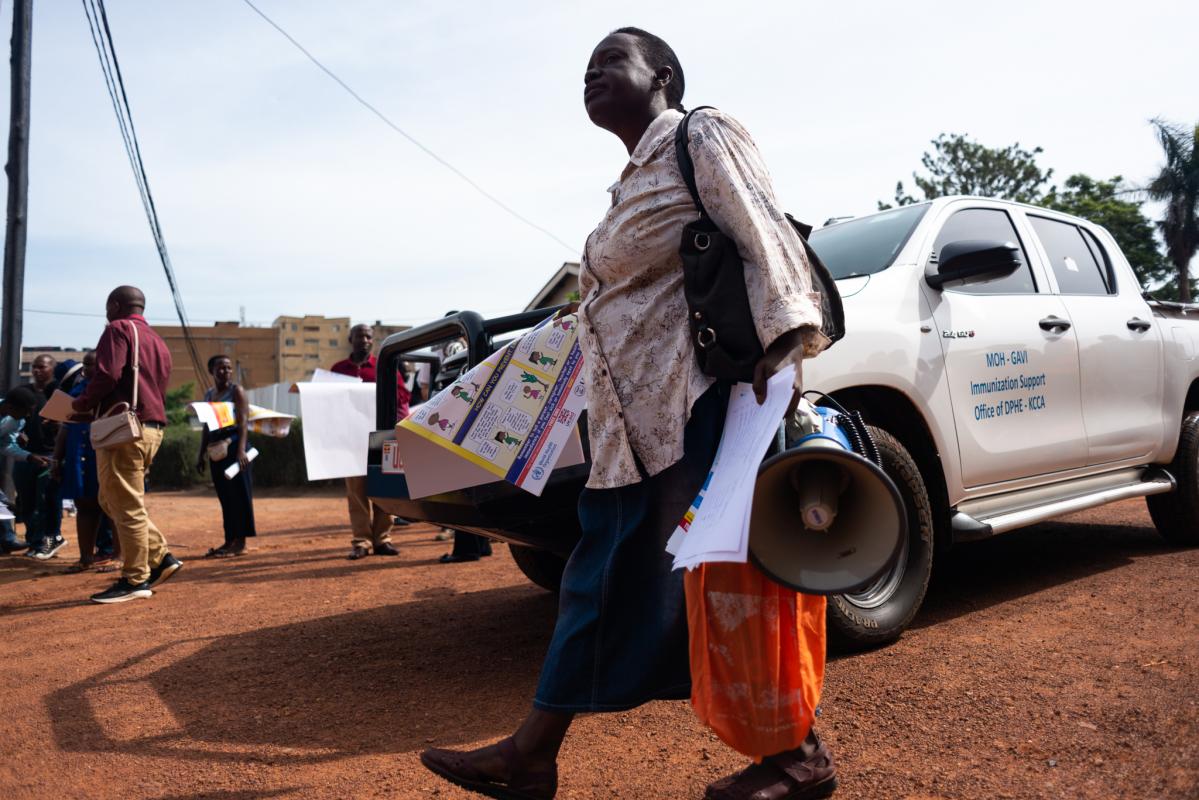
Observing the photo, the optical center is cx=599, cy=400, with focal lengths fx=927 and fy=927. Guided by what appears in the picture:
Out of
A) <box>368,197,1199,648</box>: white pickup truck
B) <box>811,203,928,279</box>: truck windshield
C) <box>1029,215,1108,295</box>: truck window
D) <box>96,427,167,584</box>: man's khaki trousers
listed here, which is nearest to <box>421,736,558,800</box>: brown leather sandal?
<box>368,197,1199,648</box>: white pickup truck

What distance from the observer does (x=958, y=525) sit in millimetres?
3799

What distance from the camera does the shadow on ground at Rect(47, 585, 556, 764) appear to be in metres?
3.09

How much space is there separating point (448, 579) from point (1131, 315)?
437 centimetres

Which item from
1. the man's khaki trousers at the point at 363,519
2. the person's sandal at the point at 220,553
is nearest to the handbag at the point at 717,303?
the man's khaki trousers at the point at 363,519

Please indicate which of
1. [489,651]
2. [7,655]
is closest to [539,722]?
[489,651]

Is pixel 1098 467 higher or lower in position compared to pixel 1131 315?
lower

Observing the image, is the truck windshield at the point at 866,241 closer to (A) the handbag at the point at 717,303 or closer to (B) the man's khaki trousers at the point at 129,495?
(A) the handbag at the point at 717,303

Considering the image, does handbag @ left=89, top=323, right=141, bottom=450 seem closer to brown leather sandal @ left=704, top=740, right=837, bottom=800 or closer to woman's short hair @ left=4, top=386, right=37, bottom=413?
woman's short hair @ left=4, top=386, right=37, bottom=413

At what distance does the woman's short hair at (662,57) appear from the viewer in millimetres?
2494

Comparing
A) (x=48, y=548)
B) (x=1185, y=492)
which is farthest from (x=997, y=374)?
(x=48, y=548)

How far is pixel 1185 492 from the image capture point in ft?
17.5

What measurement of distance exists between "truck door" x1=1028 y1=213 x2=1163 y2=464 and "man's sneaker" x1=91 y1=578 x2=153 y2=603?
556 centimetres

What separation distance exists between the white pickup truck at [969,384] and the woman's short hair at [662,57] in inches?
45.2

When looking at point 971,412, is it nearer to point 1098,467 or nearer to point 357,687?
point 1098,467
